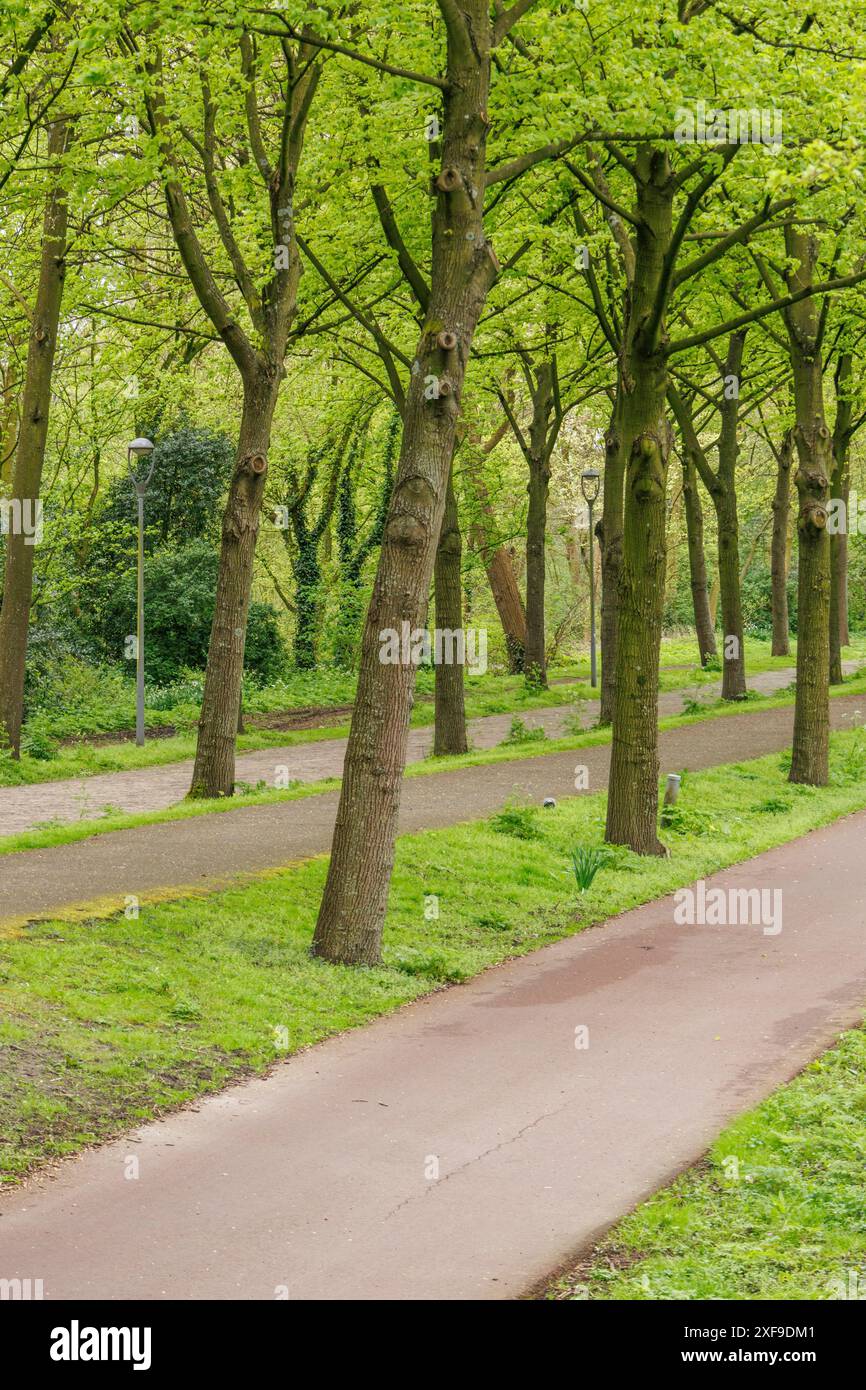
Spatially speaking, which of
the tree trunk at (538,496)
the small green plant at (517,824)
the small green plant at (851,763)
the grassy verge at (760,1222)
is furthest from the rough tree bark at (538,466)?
the grassy verge at (760,1222)

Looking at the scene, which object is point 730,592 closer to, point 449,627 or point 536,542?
point 536,542

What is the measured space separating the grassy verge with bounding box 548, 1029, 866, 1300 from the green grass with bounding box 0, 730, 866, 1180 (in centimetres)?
307

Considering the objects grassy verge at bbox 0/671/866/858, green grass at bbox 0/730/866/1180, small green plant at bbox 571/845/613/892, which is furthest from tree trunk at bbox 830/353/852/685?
green grass at bbox 0/730/866/1180

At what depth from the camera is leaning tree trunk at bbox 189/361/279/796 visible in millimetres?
18031

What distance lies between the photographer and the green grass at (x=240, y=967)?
874cm

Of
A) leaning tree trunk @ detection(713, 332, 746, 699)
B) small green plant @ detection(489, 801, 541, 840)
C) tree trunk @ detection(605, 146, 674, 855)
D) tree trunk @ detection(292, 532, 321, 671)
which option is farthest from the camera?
tree trunk @ detection(292, 532, 321, 671)

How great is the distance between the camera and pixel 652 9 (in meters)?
13.1

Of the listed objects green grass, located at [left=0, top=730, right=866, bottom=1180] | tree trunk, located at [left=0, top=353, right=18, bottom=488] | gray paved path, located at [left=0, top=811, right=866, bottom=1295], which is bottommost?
gray paved path, located at [left=0, top=811, right=866, bottom=1295]

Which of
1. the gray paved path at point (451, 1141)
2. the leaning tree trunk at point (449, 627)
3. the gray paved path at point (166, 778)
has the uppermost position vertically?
the leaning tree trunk at point (449, 627)

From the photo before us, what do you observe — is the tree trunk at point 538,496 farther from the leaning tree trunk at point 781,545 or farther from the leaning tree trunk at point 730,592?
the leaning tree trunk at point 781,545

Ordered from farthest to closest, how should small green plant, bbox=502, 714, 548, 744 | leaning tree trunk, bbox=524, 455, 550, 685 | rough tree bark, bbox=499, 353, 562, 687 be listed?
leaning tree trunk, bbox=524, 455, 550, 685, rough tree bark, bbox=499, 353, 562, 687, small green plant, bbox=502, 714, 548, 744

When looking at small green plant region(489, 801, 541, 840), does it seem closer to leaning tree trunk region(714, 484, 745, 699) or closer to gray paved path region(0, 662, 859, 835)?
gray paved path region(0, 662, 859, 835)

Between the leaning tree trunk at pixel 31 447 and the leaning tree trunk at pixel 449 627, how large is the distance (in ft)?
20.2
